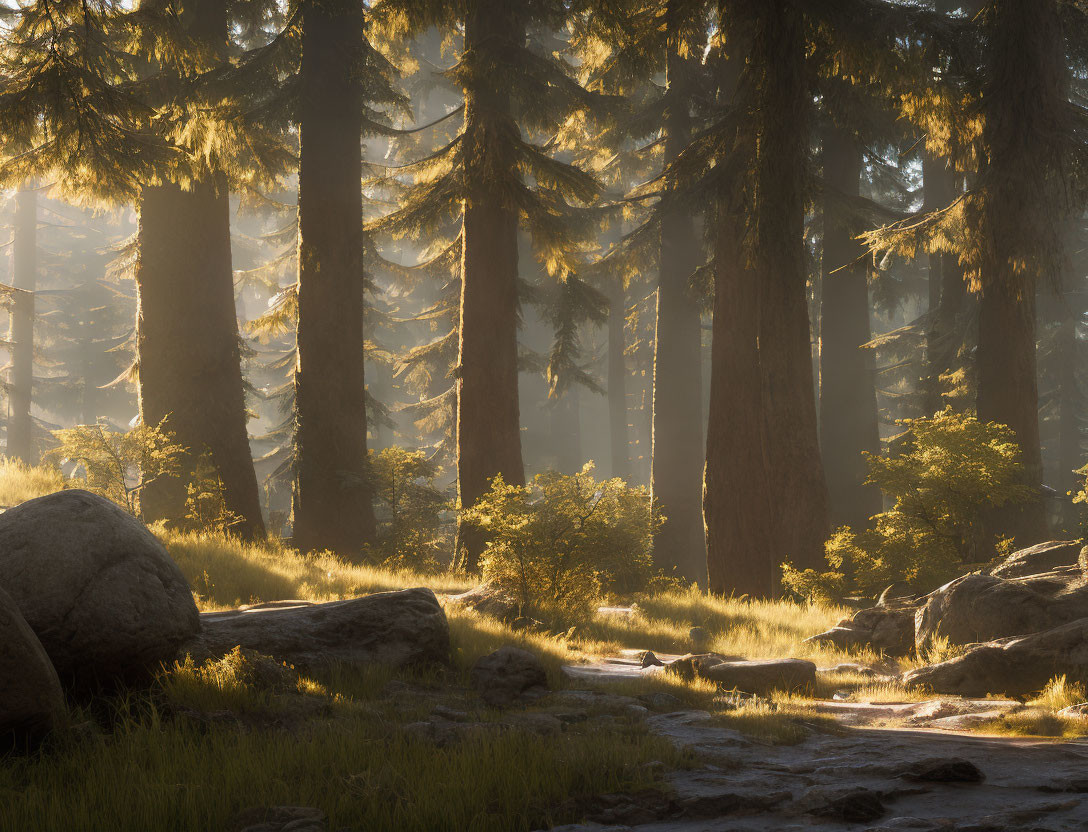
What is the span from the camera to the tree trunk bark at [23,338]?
93.6 ft

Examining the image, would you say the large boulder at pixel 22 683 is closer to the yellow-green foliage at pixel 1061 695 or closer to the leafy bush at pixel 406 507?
the yellow-green foliage at pixel 1061 695

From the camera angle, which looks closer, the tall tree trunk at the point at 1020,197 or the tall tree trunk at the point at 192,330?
the tall tree trunk at the point at 1020,197

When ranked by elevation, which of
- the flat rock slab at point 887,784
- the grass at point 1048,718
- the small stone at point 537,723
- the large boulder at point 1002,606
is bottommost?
the grass at point 1048,718

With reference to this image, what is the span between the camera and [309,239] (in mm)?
13305

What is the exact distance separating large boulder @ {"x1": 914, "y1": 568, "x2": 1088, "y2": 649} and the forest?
0.04 meters

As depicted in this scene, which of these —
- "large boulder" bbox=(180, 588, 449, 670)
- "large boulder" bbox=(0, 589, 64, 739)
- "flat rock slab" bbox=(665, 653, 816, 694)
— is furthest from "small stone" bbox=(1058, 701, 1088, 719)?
"large boulder" bbox=(0, 589, 64, 739)

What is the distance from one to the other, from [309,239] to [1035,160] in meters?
11.1

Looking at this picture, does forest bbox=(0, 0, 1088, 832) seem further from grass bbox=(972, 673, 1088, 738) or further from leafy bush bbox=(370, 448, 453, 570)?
leafy bush bbox=(370, 448, 453, 570)

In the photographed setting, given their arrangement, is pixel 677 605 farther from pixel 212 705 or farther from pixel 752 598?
pixel 212 705

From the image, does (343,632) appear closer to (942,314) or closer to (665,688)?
(665,688)

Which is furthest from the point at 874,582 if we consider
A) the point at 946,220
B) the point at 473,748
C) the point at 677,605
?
the point at 473,748

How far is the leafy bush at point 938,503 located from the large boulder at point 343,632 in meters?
6.43

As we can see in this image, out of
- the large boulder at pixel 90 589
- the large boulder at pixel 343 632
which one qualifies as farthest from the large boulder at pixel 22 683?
the large boulder at pixel 343 632

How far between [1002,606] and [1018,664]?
1006 mm
